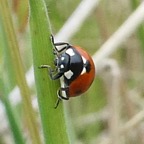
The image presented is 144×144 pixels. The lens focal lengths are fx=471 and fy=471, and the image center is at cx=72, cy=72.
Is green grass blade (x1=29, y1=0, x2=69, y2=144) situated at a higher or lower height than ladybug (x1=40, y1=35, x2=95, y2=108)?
higher

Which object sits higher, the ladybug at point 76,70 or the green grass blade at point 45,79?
the green grass blade at point 45,79

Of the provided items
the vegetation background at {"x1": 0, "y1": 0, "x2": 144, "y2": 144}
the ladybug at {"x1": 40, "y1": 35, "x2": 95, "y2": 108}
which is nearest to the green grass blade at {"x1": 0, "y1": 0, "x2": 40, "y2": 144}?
the vegetation background at {"x1": 0, "y1": 0, "x2": 144, "y2": 144}

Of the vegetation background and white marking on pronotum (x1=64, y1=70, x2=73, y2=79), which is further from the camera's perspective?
white marking on pronotum (x1=64, y1=70, x2=73, y2=79)

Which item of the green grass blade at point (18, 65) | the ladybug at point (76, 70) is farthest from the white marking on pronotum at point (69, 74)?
the green grass blade at point (18, 65)

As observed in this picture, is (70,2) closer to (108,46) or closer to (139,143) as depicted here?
(108,46)

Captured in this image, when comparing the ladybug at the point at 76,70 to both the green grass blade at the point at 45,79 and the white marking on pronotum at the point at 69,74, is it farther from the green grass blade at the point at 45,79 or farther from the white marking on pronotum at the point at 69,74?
the green grass blade at the point at 45,79

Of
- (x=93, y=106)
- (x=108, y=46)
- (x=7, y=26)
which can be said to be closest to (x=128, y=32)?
(x=108, y=46)

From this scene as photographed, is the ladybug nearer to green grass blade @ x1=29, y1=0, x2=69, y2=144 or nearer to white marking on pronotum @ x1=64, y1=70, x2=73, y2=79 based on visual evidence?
white marking on pronotum @ x1=64, y1=70, x2=73, y2=79
